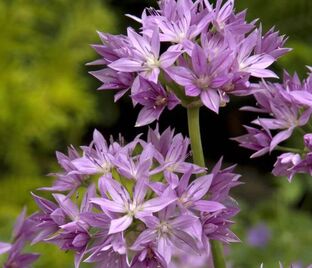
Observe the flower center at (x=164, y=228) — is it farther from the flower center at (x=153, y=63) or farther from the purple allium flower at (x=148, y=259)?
the flower center at (x=153, y=63)

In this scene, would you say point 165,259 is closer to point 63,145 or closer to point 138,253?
point 138,253

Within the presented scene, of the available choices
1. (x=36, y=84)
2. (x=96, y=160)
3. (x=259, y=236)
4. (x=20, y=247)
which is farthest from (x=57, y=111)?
(x=96, y=160)

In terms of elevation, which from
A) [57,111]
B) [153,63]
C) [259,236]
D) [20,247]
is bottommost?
[259,236]

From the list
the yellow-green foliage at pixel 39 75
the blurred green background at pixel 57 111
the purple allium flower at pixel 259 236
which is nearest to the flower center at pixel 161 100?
the blurred green background at pixel 57 111

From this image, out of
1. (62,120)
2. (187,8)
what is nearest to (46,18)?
(62,120)

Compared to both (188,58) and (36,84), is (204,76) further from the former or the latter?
(36,84)

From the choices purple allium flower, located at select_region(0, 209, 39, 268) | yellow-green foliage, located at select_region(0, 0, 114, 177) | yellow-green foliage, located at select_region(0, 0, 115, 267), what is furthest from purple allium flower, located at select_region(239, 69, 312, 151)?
yellow-green foliage, located at select_region(0, 0, 114, 177)
